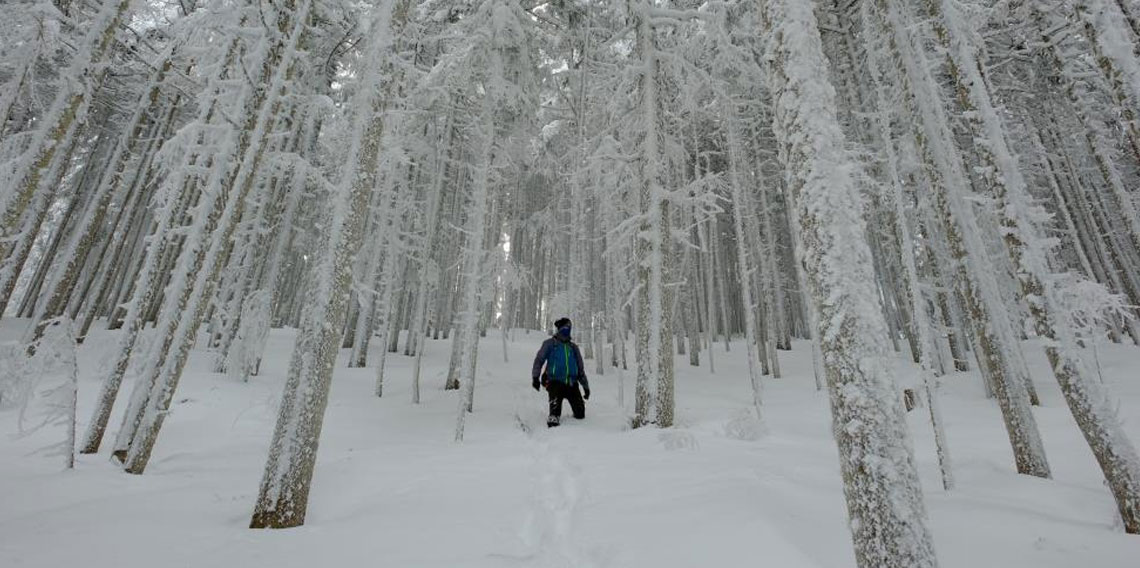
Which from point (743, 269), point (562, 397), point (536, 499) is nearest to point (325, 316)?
point (536, 499)

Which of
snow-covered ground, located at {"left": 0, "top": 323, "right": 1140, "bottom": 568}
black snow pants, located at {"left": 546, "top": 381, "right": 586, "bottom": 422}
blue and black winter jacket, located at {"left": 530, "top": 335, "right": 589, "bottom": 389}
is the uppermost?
blue and black winter jacket, located at {"left": 530, "top": 335, "right": 589, "bottom": 389}

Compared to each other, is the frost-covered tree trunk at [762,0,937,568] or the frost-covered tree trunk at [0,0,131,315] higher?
the frost-covered tree trunk at [0,0,131,315]

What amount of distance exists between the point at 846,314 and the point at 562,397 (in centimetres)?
716

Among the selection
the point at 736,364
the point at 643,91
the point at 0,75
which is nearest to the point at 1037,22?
the point at 643,91

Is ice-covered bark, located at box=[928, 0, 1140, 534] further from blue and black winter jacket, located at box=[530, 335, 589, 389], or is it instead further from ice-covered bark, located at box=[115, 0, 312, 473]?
ice-covered bark, located at box=[115, 0, 312, 473]

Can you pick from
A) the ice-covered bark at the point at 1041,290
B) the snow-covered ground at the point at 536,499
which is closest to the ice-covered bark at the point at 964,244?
the snow-covered ground at the point at 536,499

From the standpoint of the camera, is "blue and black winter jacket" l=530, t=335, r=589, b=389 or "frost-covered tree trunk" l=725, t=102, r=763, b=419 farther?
"frost-covered tree trunk" l=725, t=102, r=763, b=419

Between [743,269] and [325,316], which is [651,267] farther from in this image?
[325,316]

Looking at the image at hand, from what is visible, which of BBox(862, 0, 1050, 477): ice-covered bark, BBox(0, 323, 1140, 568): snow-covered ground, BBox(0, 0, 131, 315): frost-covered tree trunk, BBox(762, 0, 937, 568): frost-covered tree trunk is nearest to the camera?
BBox(762, 0, 937, 568): frost-covered tree trunk

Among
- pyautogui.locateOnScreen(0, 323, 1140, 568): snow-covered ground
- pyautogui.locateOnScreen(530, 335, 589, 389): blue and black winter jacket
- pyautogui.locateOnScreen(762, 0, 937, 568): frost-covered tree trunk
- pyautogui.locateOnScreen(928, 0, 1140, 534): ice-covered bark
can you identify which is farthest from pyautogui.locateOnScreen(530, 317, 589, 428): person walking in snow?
pyautogui.locateOnScreen(762, 0, 937, 568): frost-covered tree trunk

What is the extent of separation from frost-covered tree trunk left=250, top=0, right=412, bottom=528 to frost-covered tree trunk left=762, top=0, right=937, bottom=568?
12.9 feet

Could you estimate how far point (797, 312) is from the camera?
79.7 feet

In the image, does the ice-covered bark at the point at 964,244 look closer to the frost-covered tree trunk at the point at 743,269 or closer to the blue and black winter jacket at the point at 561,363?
the frost-covered tree trunk at the point at 743,269

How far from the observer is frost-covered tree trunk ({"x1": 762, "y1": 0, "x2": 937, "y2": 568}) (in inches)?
94.8
